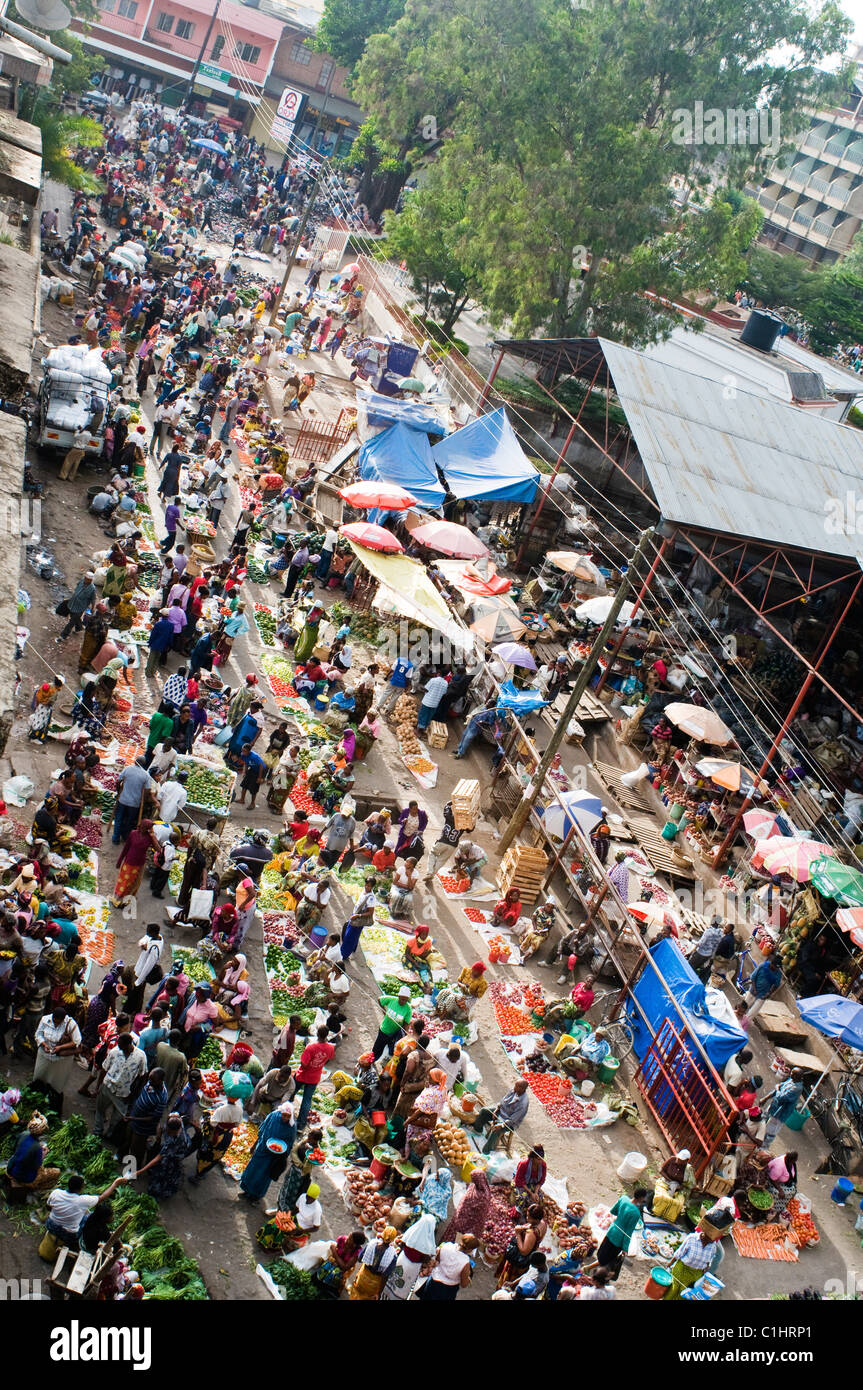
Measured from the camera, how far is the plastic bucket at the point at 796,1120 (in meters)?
15.6

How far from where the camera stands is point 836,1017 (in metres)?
14.9

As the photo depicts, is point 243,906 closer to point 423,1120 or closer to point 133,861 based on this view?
point 133,861

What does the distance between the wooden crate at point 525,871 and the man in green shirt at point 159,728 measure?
17.1ft

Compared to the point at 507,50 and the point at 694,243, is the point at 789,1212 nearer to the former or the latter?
the point at 694,243

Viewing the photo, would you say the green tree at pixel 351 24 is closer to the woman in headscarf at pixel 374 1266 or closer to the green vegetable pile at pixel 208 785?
the green vegetable pile at pixel 208 785

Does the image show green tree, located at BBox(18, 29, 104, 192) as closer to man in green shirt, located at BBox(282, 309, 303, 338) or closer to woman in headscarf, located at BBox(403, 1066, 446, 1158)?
man in green shirt, located at BBox(282, 309, 303, 338)

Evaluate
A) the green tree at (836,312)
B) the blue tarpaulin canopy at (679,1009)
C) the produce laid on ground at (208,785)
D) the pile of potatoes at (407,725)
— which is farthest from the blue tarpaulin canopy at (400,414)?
the green tree at (836,312)

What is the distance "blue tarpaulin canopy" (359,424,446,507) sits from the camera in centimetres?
2636

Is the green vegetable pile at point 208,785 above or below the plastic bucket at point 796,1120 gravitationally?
above

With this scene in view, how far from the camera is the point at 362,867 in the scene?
54.4ft

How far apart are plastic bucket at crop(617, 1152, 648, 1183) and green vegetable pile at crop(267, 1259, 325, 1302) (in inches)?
177

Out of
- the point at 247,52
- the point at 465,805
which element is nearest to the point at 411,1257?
the point at 465,805
